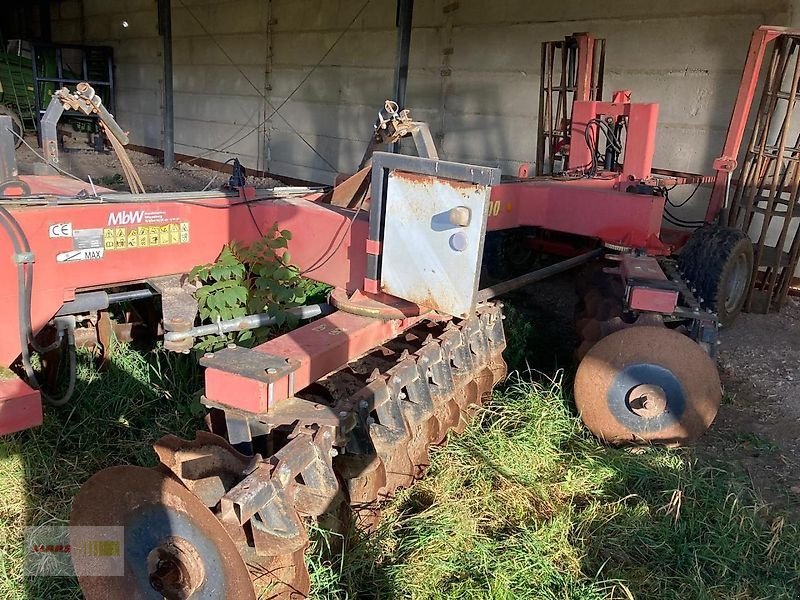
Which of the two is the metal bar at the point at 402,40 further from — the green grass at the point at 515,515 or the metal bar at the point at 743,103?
the green grass at the point at 515,515

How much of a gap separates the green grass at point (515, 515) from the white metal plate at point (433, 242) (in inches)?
33.1

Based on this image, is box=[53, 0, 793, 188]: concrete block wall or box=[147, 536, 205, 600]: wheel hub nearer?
box=[147, 536, 205, 600]: wheel hub

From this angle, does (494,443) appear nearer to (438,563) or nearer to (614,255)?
(438,563)

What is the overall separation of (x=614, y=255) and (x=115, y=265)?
9.15ft

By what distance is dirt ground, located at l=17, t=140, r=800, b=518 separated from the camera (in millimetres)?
3322

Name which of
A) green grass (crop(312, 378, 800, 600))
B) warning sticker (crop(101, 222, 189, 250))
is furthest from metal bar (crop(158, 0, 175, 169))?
green grass (crop(312, 378, 800, 600))

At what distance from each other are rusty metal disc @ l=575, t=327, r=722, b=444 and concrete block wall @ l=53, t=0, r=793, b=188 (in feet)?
12.2

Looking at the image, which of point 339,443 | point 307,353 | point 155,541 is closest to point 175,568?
point 155,541

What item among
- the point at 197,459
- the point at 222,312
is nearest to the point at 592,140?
the point at 222,312

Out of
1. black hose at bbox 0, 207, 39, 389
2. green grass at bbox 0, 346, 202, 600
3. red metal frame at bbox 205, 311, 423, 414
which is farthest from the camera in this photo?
green grass at bbox 0, 346, 202, 600

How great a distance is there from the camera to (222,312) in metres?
3.20

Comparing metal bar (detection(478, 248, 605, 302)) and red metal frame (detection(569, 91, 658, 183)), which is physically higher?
red metal frame (detection(569, 91, 658, 183))

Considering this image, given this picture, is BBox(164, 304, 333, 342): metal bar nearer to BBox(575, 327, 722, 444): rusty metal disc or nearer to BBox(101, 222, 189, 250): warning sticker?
BBox(101, 222, 189, 250): warning sticker

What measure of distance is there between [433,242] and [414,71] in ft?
21.7
